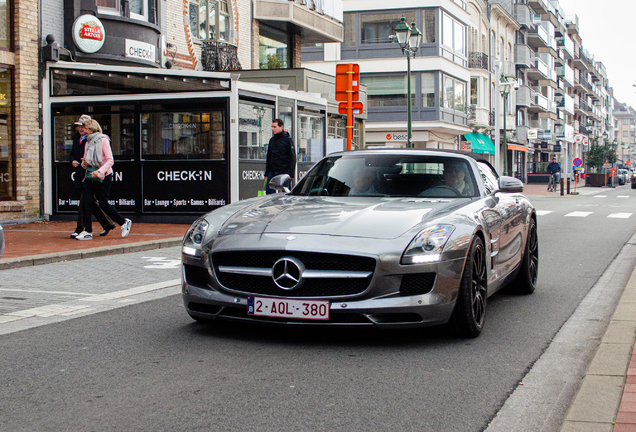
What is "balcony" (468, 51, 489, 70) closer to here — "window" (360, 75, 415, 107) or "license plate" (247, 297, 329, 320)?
"window" (360, 75, 415, 107)

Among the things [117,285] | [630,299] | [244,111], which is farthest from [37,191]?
[630,299]

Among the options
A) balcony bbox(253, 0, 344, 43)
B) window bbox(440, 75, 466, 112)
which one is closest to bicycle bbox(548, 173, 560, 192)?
window bbox(440, 75, 466, 112)

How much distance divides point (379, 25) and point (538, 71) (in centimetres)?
3421

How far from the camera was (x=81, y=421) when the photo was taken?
3.67 m

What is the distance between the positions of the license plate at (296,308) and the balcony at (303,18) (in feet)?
67.3

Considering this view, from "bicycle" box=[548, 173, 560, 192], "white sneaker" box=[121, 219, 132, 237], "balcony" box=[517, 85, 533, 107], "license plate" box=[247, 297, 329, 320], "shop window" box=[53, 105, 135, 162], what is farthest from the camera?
"balcony" box=[517, 85, 533, 107]

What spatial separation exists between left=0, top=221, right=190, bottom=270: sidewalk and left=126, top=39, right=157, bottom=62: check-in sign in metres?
4.42

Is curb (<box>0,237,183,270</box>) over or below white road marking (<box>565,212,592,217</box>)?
below

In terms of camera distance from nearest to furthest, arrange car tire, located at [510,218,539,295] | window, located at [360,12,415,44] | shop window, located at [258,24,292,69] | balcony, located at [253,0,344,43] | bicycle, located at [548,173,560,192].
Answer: car tire, located at [510,218,539,295] < balcony, located at [253,0,344,43] < shop window, located at [258,24,292,69] < window, located at [360,12,415,44] < bicycle, located at [548,173,560,192]

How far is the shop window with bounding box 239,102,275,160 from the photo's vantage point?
53.1 feet

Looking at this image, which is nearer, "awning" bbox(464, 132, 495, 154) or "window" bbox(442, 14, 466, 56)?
"window" bbox(442, 14, 466, 56)

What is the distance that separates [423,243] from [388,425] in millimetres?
1665

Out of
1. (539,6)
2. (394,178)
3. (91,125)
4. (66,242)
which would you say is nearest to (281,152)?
(91,125)

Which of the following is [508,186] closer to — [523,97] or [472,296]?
[472,296]
